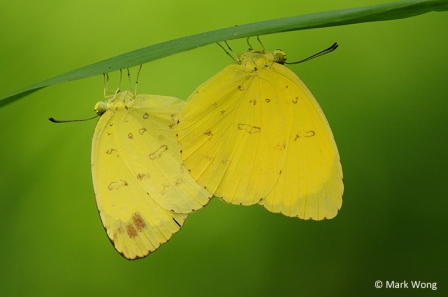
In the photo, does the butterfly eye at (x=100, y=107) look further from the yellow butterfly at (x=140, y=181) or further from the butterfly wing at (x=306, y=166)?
the butterfly wing at (x=306, y=166)

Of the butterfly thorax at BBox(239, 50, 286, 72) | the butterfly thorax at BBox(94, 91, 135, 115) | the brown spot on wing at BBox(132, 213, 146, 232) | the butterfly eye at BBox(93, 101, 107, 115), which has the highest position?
the butterfly thorax at BBox(239, 50, 286, 72)

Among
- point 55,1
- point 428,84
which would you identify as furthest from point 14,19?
point 428,84

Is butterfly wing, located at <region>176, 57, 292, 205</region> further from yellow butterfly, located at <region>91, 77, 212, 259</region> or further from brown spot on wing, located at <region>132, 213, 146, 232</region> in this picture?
brown spot on wing, located at <region>132, 213, 146, 232</region>

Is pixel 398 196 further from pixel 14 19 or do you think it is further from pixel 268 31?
pixel 14 19

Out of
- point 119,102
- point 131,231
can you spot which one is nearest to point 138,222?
point 131,231

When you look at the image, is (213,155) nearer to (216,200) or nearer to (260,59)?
(260,59)

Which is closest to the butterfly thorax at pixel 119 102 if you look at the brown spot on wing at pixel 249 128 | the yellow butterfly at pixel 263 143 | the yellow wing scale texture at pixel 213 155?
the yellow wing scale texture at pixel 213 155

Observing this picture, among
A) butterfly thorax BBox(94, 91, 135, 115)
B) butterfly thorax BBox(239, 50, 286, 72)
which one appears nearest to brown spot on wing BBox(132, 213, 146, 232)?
butterfly thorax BBox(94, 91, 135, 115)
